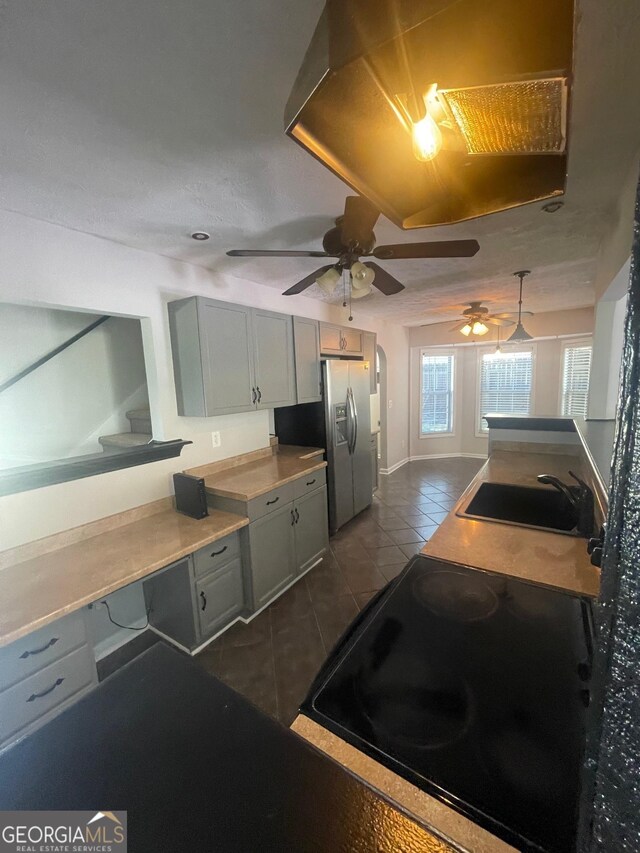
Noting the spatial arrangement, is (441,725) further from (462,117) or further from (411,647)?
(462,117)

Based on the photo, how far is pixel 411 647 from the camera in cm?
86

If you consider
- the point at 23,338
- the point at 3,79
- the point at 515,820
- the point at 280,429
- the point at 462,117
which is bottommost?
the point at 515,820

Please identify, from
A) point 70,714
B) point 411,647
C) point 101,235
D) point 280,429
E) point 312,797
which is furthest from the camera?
point 280,429

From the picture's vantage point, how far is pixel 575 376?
5164 millimetres

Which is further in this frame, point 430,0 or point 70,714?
point 70,714

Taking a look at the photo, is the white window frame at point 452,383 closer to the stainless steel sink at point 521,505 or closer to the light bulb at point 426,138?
the stainless steel sink at point 521,505

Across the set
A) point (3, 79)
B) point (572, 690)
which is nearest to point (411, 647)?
point (572, 690)

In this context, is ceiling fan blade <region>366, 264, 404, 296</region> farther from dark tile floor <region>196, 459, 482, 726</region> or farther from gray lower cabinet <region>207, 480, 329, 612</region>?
dark tile floor <region>196, 459, 482, 726</region>

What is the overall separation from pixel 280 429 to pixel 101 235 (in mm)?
2112

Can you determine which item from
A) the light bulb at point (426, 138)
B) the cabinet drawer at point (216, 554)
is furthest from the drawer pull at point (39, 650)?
the light bulb at point (426, 138)

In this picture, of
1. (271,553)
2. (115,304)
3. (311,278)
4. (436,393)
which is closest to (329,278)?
(311,278)

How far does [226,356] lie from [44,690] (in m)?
1.94

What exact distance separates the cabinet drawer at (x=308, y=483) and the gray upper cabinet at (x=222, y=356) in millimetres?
668

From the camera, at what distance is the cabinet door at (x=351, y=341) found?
12.0 feet
